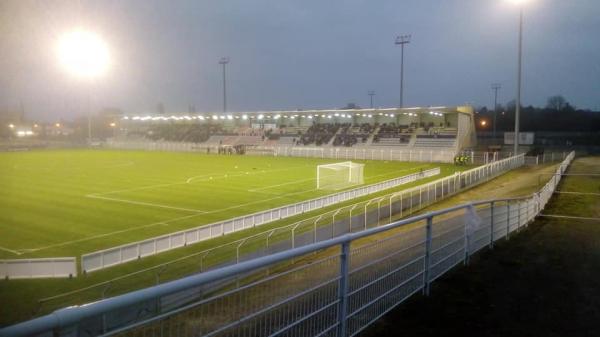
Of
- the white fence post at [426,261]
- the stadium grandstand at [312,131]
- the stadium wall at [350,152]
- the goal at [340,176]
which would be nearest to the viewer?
the white fence post at [426,261]

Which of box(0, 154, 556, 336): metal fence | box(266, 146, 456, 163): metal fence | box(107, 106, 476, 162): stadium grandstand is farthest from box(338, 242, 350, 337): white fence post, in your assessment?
box(107, 106, 476, 162): stadium grandstand

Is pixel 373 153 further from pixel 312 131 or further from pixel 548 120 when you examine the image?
pixel 548 120

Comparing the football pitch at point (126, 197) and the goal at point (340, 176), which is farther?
the goal at point (340, 176)

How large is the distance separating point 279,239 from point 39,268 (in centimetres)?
666

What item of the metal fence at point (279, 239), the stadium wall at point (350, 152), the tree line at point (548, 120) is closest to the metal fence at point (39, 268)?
the metal fence at point (279, 239)

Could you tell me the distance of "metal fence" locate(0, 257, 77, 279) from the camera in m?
12.7

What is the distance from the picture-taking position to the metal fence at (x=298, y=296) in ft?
8.30

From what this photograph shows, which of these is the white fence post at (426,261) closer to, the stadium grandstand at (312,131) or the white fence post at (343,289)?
the white fence post at (343,289)

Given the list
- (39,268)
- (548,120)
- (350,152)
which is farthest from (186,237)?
(548,120)

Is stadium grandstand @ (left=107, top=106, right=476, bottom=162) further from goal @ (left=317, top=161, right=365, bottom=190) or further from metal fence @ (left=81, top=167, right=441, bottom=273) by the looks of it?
metal fence @ (left=81, top=167, right=441, bottom=273)

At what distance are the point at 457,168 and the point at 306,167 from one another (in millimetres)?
13910

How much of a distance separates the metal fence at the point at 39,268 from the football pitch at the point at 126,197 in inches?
117

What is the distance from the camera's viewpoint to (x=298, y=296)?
3889mm

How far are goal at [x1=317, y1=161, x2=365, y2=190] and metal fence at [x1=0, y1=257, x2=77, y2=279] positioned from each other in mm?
19861
